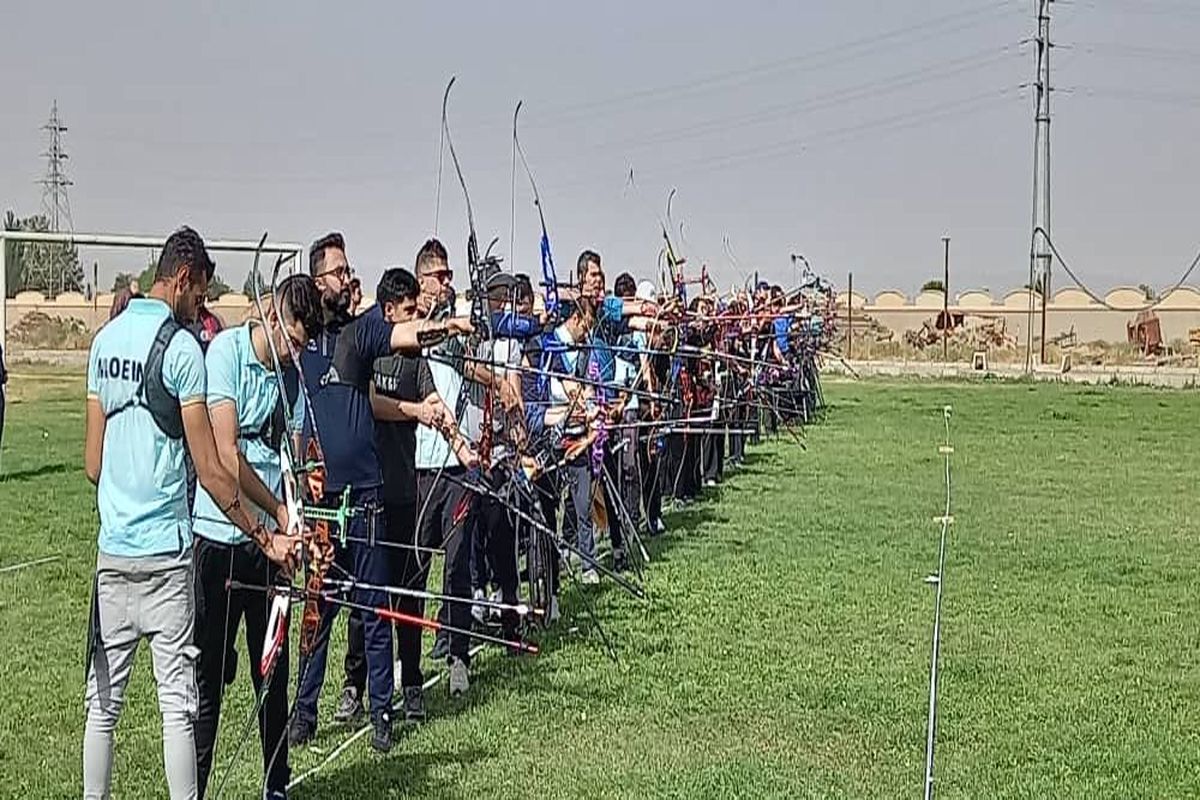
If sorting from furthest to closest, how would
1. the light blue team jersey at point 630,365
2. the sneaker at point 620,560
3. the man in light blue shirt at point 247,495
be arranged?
the sneaker at point 620,560 < the light blue team jersey at point 630,365 < the man in light blue shirt at point 247,495

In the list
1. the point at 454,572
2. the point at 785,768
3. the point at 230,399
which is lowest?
the point at 785,768

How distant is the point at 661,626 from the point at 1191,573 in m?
3.95

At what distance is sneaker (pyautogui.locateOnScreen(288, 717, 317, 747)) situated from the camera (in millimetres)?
5883

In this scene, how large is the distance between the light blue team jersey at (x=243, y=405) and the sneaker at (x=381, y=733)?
1.33 meters

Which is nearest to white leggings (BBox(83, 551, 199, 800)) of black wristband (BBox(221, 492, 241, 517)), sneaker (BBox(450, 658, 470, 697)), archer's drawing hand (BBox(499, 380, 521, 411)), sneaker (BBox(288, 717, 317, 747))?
black wristband (BBox(221, 492, 241, 517))

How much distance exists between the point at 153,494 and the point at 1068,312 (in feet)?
167

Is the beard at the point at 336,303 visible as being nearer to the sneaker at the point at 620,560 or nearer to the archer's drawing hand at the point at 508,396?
the archer's drawing hand at the point at 508,396

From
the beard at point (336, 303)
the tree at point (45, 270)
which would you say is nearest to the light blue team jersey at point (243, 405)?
the beard at point (336, 303)

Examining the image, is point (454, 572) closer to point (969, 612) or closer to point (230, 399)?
point (230, 399)

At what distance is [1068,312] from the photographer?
172 feet

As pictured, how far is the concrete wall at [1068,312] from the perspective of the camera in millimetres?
51812

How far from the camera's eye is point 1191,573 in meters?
10.3

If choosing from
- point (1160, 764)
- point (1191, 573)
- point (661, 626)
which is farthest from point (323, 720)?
point (1191, 573)

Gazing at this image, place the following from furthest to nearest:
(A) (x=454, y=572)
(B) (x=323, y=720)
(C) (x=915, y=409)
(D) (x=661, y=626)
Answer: (C) (x=915, y=409) < (D) (x=661, y=626) < (A) (x=454, y=572) < (B) (x=323, y=720)
